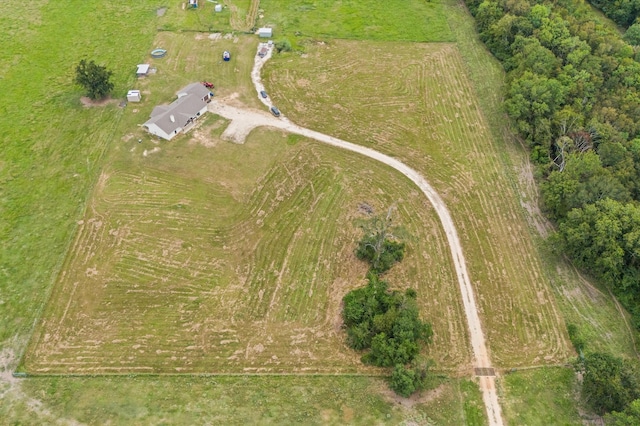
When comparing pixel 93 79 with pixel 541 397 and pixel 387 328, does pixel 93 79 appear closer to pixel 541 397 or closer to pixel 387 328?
pixel 387 328

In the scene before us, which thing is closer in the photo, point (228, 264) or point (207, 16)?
point (228, 264)

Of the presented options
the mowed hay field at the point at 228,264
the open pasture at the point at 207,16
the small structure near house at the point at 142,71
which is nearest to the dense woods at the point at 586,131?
the mowed hay field at the point at 228,264

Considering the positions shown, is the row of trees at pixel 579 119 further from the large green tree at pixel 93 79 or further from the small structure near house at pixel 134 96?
the large green tree at pixel 93 79

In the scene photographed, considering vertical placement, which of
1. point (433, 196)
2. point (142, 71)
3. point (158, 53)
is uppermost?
point (433, 196)

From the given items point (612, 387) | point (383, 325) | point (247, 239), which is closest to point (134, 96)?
point (247, 239)

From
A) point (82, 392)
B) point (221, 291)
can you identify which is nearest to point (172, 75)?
point (221, 291)

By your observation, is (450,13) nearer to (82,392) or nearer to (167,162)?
(167,162)

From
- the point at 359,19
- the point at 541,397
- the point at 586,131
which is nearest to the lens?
the point at 541,397
